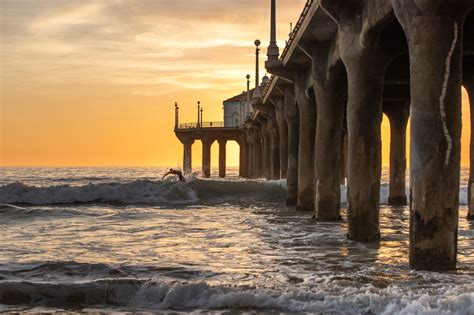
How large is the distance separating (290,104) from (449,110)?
18387mm

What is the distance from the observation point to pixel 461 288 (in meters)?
8.74

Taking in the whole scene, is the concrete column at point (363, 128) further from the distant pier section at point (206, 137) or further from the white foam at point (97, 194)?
the distant pier section at point (206, 137)

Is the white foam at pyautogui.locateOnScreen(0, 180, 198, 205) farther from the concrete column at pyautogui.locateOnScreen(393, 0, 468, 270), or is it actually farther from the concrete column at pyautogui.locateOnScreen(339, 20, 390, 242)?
the concrete column at pyautogui.locateOnScreen(393, 0, 468, 270)

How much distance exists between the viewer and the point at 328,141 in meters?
18.3

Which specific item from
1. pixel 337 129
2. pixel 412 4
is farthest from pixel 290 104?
pixel 412 4

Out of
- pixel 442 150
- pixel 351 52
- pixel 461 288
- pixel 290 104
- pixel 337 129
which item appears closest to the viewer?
pixel 461 288

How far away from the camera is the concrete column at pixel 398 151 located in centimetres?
2875

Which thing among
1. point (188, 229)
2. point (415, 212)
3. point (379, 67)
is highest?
point (379, 67)

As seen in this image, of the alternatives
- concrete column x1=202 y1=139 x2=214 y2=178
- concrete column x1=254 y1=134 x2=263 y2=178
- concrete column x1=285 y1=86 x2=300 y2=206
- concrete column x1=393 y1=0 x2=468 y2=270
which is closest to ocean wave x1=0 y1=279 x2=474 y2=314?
concrete column x1=393 y1=0 x2=468 y2=270

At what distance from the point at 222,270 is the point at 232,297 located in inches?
83.7

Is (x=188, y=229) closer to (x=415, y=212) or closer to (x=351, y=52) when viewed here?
(x=351, y=52)

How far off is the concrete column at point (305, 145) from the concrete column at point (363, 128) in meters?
8.28

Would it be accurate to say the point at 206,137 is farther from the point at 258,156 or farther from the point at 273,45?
the point at 273,45

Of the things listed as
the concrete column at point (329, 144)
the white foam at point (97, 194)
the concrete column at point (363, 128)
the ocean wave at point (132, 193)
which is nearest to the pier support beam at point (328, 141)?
the concrete column at point (329, 144)
